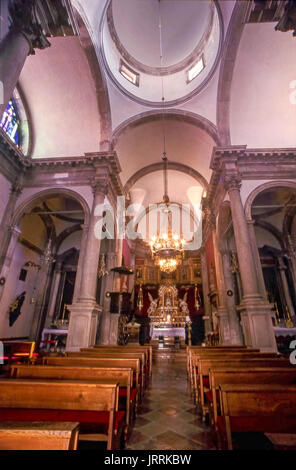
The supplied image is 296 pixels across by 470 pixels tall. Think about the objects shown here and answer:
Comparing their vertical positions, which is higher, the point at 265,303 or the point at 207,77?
the point at 207,77

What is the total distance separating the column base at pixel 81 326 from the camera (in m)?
6.46

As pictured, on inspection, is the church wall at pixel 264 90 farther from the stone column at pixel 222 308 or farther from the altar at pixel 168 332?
the altar at pixel 168 332

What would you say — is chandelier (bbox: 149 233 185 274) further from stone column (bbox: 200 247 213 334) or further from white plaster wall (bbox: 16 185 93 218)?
stone column (bbox: 200 247 213 334)

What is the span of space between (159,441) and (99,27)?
11.8m

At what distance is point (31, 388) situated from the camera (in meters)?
1.90

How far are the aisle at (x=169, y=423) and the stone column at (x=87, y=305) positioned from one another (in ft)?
8.87

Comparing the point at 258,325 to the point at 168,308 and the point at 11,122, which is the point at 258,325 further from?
the point at 11,122

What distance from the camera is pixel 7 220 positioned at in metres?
8.45

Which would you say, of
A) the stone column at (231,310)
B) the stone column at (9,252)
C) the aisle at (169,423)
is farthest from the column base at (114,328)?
the stone column at (231,310)

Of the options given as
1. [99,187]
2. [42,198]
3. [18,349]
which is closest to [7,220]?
[42,198]

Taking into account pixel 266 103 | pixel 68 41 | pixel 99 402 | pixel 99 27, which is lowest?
pixel 99 402
